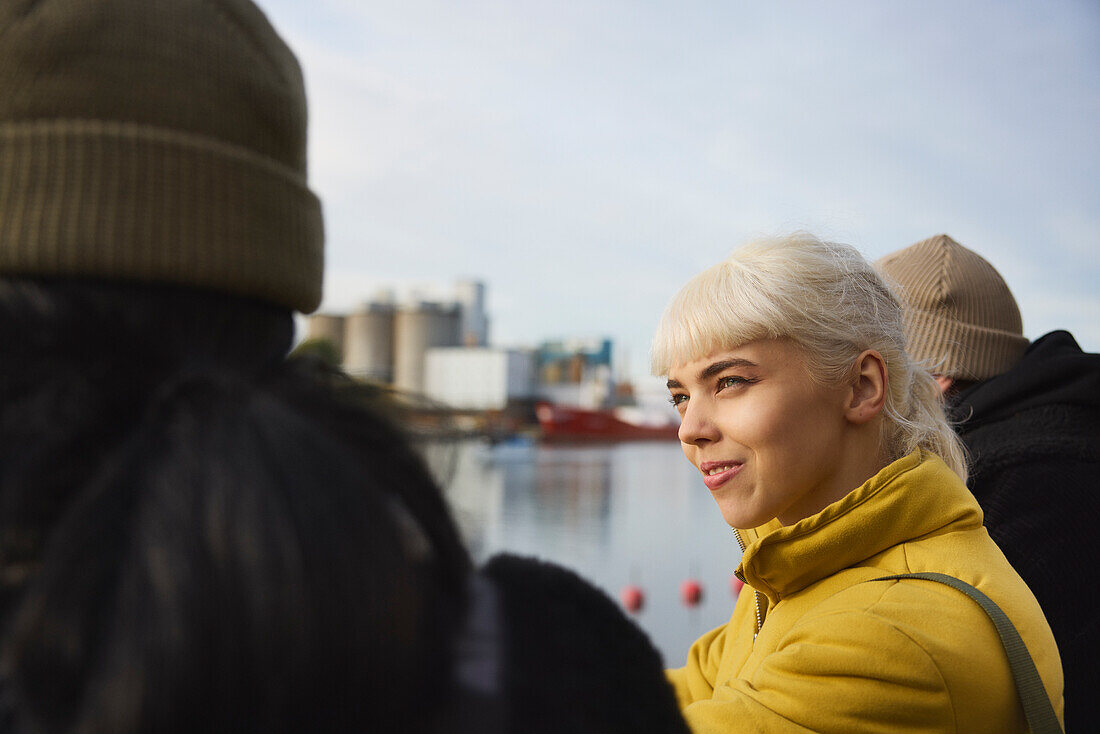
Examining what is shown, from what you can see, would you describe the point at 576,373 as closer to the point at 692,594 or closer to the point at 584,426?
the point at 584,426

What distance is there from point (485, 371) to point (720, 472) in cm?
5949

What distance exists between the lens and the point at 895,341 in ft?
5.26

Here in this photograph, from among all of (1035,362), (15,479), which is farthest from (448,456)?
(1035,362)

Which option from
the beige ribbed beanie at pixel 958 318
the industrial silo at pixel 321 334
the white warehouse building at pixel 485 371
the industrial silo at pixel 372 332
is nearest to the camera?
the industrial silo at pixel 321 334

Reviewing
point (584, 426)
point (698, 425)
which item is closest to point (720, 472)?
point (698, 425)

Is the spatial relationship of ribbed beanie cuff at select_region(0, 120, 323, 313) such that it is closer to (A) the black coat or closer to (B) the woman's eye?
(B) the woman's eye

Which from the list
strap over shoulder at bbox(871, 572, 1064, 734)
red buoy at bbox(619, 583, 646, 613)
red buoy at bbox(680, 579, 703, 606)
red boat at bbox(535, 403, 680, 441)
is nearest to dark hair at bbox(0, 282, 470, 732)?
strap over shoulder at bbox(871, 572, 1064, 734)

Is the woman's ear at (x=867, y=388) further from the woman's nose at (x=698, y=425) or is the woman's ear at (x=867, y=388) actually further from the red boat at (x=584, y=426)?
the red boat at (x=584, y=426)

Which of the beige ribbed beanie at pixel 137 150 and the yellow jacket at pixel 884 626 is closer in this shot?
the beige ribbed beanie at pixel 137 150

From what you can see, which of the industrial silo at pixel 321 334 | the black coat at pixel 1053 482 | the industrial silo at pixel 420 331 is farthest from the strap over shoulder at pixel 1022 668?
the industrial silo at pixel 420 331

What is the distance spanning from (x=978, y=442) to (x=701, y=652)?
927mm

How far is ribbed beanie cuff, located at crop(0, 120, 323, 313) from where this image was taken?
1.81 feet

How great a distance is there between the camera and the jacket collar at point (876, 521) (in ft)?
4.20

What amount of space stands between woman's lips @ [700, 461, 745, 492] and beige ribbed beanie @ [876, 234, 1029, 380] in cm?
109
